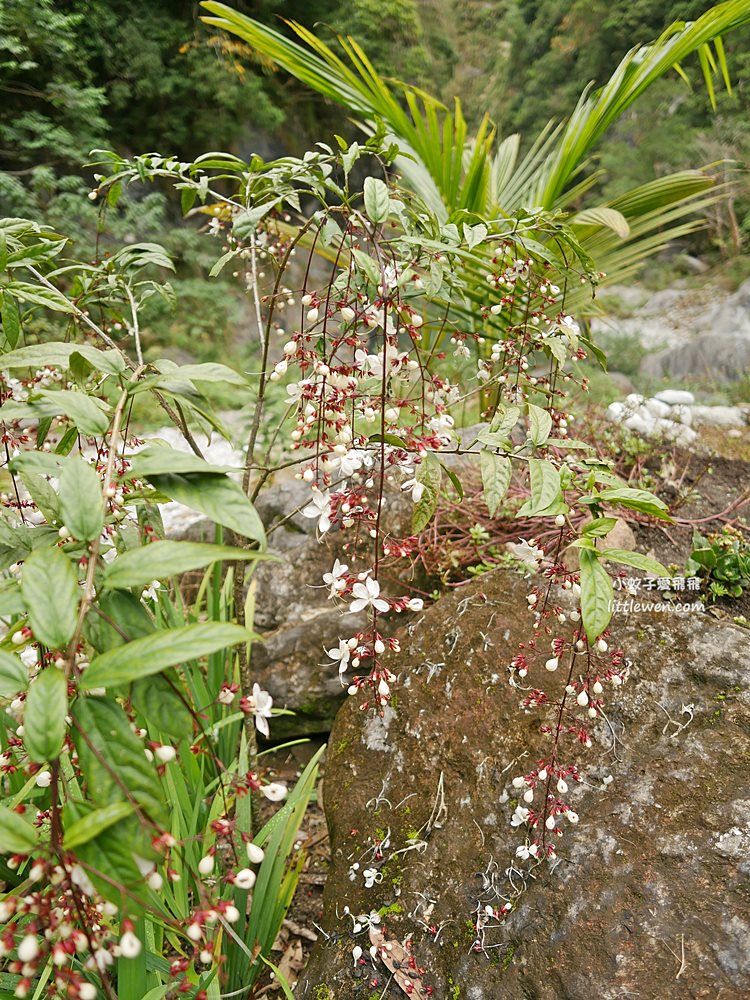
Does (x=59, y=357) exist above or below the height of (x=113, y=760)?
above

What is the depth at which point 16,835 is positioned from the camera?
1.37 feet

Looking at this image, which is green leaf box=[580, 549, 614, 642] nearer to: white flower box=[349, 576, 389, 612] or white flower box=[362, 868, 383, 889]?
white flower box=[349, 576, 389, 612]

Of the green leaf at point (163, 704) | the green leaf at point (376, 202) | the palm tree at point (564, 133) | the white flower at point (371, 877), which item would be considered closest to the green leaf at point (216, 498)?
the green leaf at point (163, 704)

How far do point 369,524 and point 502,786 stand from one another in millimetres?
582

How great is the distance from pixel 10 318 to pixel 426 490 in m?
0.61

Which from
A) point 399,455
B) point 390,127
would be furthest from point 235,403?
point 399,455

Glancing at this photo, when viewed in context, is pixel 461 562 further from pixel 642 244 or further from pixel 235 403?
pixel 235 403

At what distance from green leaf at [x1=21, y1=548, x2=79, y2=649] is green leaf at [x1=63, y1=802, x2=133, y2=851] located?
116 millimetres

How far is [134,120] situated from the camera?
5.80m

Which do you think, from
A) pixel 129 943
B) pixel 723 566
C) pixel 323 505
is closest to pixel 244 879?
pixel 129 943

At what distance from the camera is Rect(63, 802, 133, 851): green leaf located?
1.23 feet

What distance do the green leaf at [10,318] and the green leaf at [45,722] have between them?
22.0 inches

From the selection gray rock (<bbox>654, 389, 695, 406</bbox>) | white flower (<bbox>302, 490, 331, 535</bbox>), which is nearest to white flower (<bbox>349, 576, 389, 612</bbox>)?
white flower (<bbox>302, 490, 331, 535</bbox>)

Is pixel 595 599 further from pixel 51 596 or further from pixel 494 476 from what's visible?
pixel 51 596
